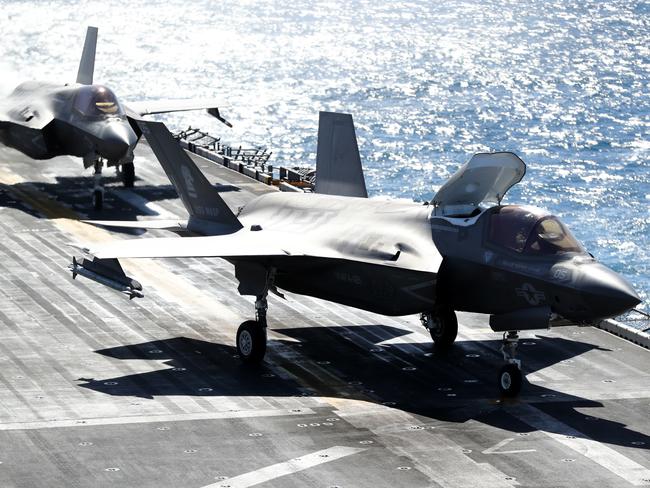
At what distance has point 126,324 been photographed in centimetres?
3366

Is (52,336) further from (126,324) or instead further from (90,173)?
(90,173)

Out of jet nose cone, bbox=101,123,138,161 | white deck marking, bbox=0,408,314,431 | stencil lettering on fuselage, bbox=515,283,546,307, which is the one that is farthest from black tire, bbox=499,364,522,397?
jet nose cone, bbox=101,123,138,161

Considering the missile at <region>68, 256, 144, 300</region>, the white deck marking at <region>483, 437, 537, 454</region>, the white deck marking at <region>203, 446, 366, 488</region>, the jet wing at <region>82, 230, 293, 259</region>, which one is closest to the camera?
the white deck marking at <region>203, 446, 366, 488</region>

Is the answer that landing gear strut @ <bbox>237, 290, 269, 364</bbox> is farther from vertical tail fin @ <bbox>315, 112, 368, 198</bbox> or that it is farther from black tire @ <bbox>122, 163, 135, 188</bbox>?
black tire @ <bbox>122, 163, 135, 188</bbox>

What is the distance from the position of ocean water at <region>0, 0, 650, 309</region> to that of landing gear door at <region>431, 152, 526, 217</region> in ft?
103

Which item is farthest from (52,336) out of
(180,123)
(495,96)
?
(495,96)

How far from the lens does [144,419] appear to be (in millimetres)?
26359

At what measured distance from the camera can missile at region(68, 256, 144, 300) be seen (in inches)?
1122

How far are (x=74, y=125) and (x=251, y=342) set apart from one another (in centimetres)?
2149

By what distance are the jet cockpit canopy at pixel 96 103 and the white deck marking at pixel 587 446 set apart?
2646 cm

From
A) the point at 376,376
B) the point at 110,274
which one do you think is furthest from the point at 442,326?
the point at 110,274

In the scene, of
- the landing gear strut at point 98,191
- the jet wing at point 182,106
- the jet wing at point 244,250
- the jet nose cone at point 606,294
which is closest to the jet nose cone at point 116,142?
the landing gear strut at point 98,191

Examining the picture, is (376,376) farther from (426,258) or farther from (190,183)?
(190,183)

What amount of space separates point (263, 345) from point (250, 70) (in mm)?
111289
